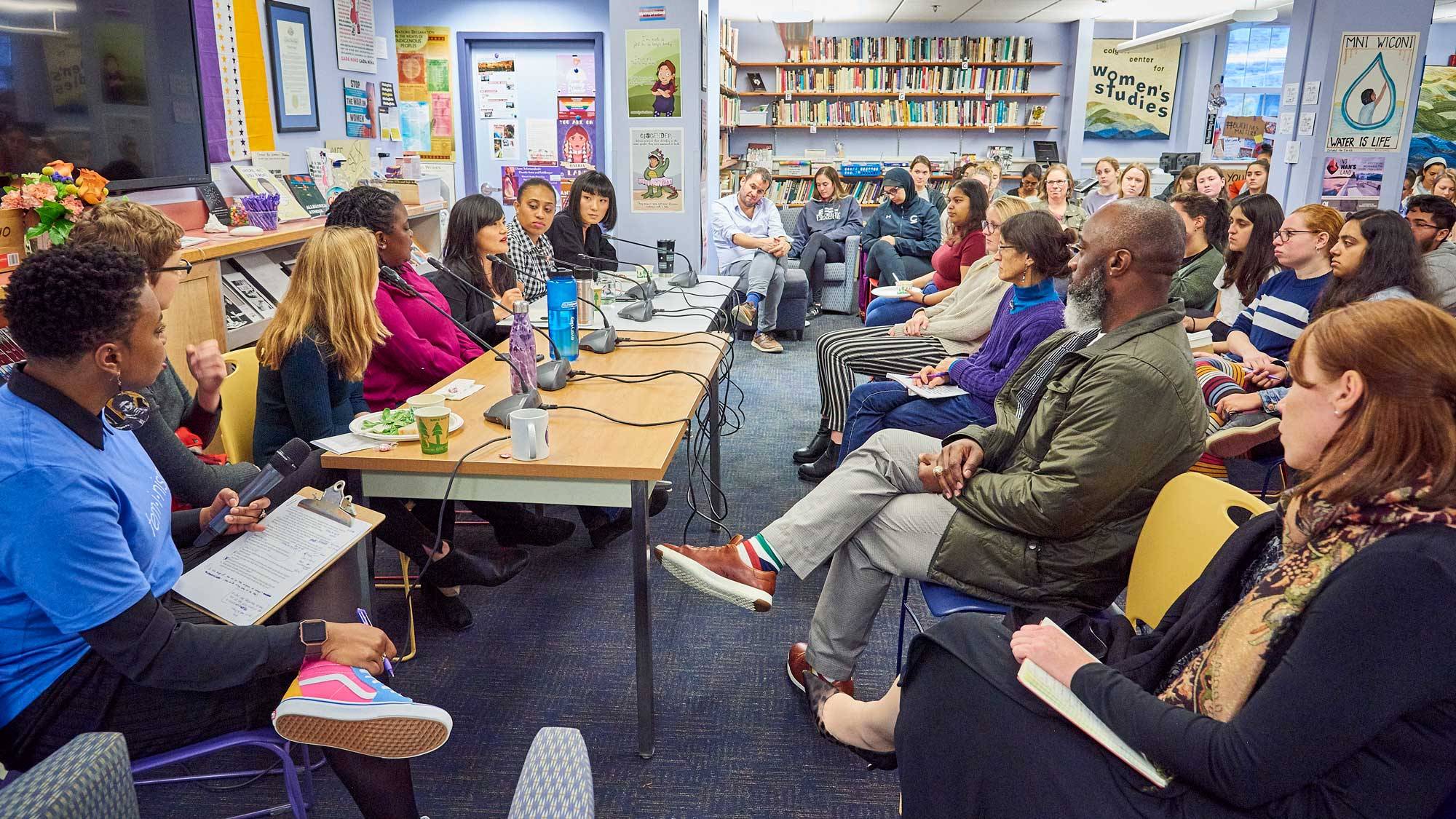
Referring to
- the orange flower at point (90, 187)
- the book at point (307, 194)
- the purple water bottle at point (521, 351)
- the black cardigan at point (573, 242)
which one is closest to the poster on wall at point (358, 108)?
the book at point (307, 194)

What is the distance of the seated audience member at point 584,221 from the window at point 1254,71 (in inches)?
337

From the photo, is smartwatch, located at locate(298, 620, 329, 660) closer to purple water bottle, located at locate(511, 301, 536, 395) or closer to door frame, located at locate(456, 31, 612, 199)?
purple water bottle, located at locate(511, 301, 536, 395)

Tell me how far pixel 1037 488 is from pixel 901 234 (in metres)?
5.41

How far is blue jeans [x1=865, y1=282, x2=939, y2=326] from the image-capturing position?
4855 mm

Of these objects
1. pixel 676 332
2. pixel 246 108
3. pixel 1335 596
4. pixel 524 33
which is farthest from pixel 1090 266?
pixel 524 33

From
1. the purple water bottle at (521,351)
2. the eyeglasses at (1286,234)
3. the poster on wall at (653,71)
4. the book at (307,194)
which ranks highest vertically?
the poster on wall at (653,71)

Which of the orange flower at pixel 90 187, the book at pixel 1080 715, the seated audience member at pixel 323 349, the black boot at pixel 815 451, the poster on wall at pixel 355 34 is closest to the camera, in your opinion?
the book at pixel 1080 715

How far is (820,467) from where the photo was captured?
3852 mm

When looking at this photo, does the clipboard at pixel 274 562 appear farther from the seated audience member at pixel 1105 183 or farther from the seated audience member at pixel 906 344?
the seated audience member at pixel 1105 183

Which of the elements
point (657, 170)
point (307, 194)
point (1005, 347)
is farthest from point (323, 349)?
point (657, 170)

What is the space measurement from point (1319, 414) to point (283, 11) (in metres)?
4.83

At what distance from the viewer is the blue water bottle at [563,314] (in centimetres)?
273

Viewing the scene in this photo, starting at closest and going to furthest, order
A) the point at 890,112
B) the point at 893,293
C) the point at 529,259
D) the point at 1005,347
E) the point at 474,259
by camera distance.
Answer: the point at 1005,347, the point at 474,259, the point at 529,259, the point at 893,293, the point at 890,112

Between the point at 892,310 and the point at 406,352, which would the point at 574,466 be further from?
the point at 892,310
